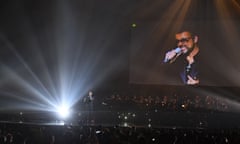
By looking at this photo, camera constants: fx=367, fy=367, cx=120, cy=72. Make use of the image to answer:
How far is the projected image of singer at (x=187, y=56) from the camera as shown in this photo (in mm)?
6836

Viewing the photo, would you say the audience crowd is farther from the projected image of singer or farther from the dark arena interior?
the projected image of singer

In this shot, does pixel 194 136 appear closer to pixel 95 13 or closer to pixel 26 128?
pixel 26 128

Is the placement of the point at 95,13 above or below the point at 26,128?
above

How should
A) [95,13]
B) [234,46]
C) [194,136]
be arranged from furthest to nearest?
[95,13] → [234,46] → [194,136]

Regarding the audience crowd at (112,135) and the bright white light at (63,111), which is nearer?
the audience crowd at (112,135)

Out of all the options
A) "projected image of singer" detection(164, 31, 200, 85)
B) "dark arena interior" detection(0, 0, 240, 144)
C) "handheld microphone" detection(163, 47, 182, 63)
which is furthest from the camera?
"handheld microphone" detection(163, 47, 182, 63)

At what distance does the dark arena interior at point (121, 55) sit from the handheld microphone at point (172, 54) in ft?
0.06

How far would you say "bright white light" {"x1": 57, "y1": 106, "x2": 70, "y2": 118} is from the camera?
541 centimetres

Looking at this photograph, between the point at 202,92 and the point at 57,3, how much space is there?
3247mm

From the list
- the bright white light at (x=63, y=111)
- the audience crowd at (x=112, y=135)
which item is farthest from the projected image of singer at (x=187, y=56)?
the audience crowd at (x=112, y=135)

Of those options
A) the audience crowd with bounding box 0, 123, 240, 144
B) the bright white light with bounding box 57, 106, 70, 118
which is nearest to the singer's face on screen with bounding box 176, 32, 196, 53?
the bright white light with bounding box 57, 106, 70, 118

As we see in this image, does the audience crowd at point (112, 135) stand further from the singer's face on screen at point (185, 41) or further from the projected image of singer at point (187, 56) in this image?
the singer's face on screen at point (185, 41)

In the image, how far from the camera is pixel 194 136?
9.03ft

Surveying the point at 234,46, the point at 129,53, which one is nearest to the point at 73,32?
the point at 129,53
